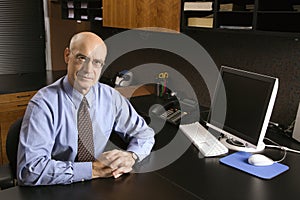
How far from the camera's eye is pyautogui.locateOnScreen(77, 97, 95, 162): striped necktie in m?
1.47

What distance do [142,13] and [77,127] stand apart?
1058mm

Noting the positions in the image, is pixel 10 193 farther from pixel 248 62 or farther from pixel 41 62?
pixel 41 62

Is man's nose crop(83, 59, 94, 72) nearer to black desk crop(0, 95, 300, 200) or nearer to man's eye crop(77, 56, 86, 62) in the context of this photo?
man's eye crop(77, 56, 86, 62)

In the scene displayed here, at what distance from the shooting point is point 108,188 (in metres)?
1.25

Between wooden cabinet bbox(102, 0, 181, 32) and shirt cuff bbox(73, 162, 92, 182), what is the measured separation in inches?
41.6

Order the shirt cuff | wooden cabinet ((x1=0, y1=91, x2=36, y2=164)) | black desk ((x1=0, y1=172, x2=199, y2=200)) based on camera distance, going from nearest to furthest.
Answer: black desk ((x1=0, y1=172, x2=199, y2=200))
the shirt cuff
wooden cabinet ((x1=0, y1=91, x2=36, y2=164))

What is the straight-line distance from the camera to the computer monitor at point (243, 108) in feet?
4.81

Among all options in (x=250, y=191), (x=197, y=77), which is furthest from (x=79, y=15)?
(x=250, y=191)

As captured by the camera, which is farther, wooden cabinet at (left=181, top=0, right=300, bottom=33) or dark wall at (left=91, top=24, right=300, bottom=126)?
dark wall at (left=91, top=24, right=300, bottom=126)

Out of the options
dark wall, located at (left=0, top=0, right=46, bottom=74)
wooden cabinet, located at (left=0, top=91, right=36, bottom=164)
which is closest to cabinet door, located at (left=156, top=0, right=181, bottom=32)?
wooden cabinet, located at (left=0, top=91, right=36, bottom=164)

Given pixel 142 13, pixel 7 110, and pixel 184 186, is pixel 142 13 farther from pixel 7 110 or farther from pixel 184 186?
pixel 7 110

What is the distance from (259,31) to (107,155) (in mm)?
953

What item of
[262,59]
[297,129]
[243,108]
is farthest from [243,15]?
[297,129]

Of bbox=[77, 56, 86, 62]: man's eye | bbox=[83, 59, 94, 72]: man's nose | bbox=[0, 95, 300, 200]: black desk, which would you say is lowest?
bbox=[0, 95, 300, 200]: black desk
